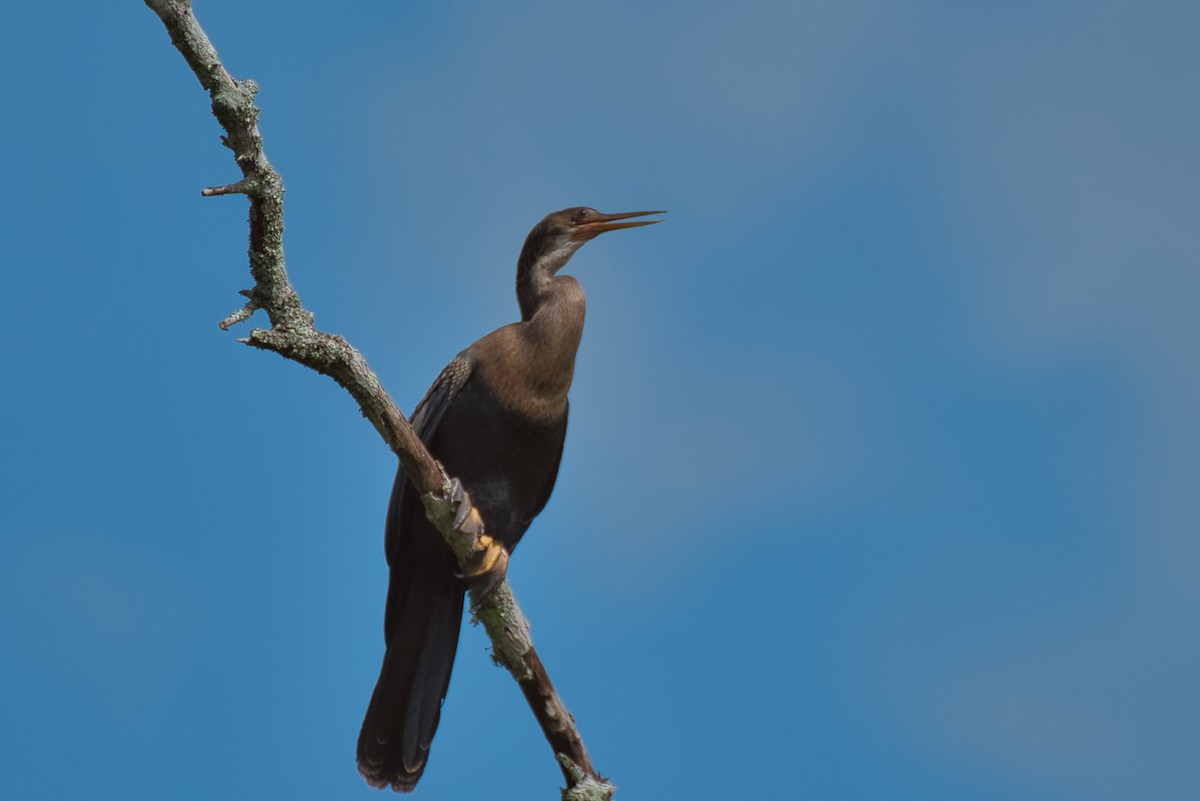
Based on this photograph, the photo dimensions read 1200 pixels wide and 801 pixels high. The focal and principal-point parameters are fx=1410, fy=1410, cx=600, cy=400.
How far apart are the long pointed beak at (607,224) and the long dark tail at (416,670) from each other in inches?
64.2

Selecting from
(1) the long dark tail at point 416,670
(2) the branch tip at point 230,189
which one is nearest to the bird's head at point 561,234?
(1) the long dark tail at point 416,670

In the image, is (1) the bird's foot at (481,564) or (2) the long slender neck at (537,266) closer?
(1) the bird's foot at (481,564)

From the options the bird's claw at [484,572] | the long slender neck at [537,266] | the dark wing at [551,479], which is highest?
the long slender neck at [537,266]

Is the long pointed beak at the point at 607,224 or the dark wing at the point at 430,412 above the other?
the long pointed beak at the point at 607,224

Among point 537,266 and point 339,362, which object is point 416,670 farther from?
point 339,362

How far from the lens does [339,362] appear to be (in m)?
4.18

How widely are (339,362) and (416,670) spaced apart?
198 centimetres

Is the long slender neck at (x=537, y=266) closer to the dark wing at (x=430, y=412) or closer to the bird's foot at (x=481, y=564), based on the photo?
the dark wing at (x=430, y=412)

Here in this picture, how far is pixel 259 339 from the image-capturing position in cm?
401

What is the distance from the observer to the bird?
18.6 feet

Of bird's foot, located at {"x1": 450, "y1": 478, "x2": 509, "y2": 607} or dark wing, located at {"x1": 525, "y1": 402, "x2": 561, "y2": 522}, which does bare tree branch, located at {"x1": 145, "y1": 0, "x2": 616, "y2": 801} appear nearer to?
bird's foot, located at {"x1": 450, "y1": 478, "x2": 509, "y2": 607}

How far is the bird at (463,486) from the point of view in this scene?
5668mm

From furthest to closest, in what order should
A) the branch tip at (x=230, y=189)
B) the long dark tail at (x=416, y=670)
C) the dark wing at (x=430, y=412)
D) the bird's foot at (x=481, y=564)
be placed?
the long dark tail at (x=416, y=670), the dark wing at (x=430, y=412), the bird's foot at (x=481, y=564), the branch tip at (x=230, y=189)

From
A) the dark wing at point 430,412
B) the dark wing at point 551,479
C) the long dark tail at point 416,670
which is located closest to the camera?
the dark wing at point 430,412
